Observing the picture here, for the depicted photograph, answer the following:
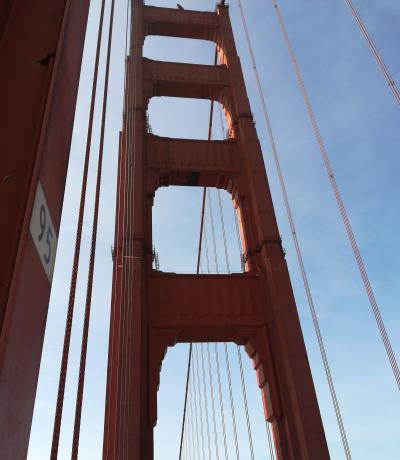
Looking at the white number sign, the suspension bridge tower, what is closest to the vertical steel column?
the white number sign

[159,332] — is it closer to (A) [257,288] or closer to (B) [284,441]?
(A) [257,288]

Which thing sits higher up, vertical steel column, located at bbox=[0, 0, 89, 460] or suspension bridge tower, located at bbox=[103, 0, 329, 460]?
suspension bridge tower, located at bbox=[103, 0, 329, 460]

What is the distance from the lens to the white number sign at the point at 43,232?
2135 millimetres

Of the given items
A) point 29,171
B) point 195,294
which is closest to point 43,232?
point 29,171

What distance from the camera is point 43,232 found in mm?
2242

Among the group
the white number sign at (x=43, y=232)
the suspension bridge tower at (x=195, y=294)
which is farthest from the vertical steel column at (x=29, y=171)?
the suspension bridge tower at (x=195, y=294)

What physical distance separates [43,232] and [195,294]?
8.03 metres

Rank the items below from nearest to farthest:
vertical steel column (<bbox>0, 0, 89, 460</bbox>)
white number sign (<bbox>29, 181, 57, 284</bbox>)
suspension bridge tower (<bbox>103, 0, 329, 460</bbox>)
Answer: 1. vertical steel column (<bbox>0, 0, 89, 460</bbox>)
2. white number sign (<bbox>29, 181, 57, 284</bbox>)
3. suspension bridge tower (<bbox>103, 0, 329, 460</bbox>)

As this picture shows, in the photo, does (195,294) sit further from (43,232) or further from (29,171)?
(29,171)

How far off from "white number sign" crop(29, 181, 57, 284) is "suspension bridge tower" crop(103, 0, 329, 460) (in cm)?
643

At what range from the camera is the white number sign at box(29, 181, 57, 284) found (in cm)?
213

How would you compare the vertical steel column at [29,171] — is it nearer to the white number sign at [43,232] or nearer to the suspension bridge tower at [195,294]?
the white number sign at [43,232]

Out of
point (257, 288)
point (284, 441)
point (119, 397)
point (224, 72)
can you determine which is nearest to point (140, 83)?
point (224, 72)

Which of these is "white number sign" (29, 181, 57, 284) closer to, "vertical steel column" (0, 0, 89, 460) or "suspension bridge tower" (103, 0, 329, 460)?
"vertical steel column" (0, 0, 89, 460)
